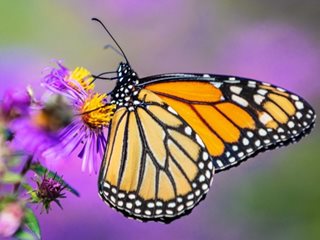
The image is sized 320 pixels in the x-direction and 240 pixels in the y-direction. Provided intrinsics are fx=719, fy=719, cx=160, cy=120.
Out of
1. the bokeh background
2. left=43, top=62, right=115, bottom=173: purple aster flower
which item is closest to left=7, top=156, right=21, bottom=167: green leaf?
left=43, top=62, right=115, bottom=173: purple aster flower

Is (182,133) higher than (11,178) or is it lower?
higher

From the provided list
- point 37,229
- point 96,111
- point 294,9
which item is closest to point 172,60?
point 294,9

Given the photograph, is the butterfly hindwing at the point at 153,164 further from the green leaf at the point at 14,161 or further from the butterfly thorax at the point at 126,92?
the green leaf at the point at 14,161

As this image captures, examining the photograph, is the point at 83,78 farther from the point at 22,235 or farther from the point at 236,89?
the point at 22,235

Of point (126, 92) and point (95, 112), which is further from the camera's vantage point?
point (126, 92)

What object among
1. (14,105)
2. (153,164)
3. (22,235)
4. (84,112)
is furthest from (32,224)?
(153,164)

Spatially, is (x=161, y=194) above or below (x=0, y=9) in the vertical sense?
below

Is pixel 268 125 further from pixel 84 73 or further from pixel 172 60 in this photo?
pixel 172 60
